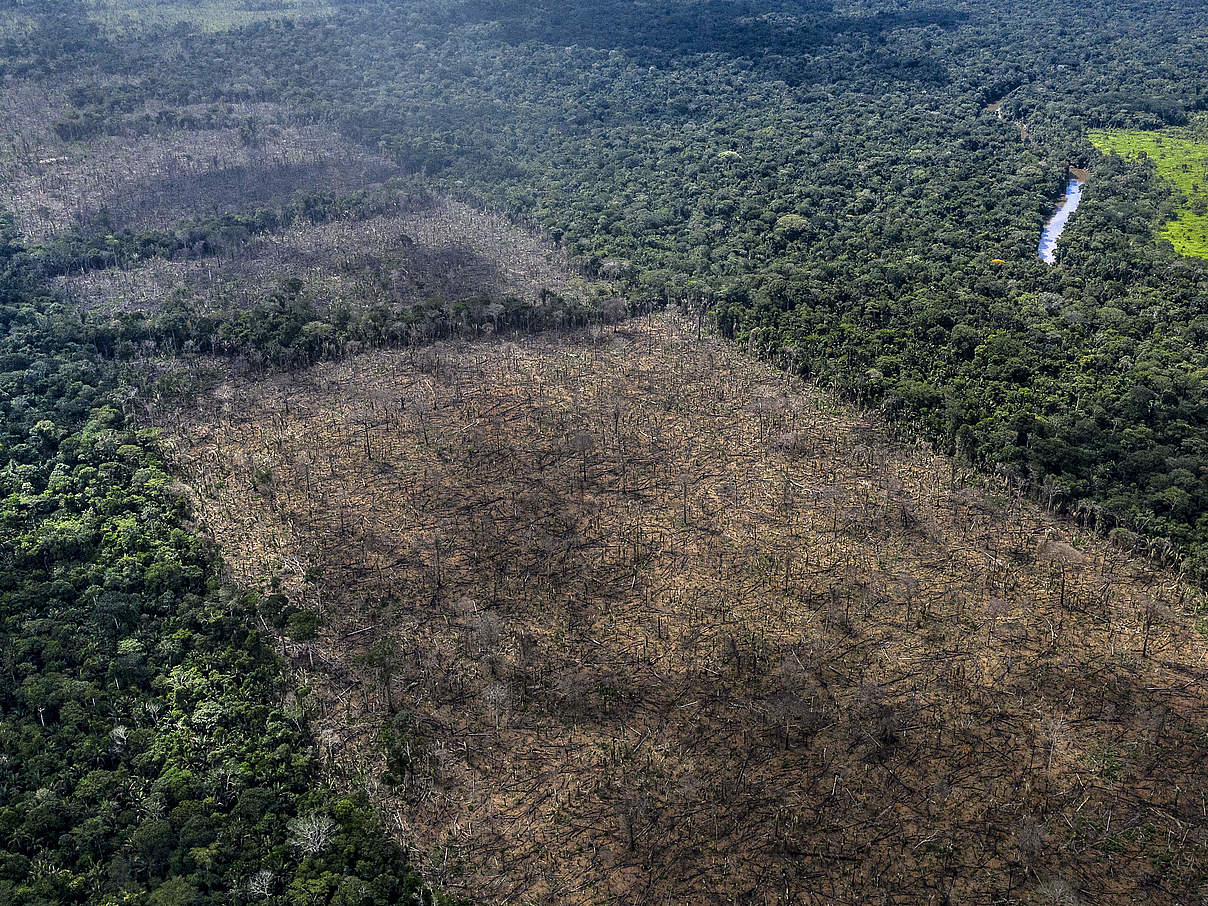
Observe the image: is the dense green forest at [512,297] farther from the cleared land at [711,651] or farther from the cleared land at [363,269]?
the cleared land at [711,651]

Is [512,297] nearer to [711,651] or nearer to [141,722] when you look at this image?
[711,651]

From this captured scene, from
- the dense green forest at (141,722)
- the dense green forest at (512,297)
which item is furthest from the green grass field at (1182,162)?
the dense green forest at (141,722)

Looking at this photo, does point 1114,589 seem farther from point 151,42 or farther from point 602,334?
point 151,42

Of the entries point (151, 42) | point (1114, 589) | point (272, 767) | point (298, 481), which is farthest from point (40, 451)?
point (151, 42)

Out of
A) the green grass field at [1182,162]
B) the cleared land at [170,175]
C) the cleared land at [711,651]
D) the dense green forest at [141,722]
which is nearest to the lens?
the dense green forest at [141,722]

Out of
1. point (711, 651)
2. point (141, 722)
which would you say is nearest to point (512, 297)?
point (711, 651)

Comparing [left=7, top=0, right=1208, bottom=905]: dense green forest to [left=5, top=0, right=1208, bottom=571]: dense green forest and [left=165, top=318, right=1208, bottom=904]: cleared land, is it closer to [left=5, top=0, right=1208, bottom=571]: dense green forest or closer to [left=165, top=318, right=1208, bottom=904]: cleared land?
[left=5, top=0, right=1208, bottom=571]: dense green forest

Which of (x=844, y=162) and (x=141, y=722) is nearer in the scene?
(x=141, y=722)
